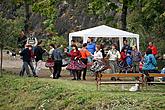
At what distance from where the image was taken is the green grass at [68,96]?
16.8m

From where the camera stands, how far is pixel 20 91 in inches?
852

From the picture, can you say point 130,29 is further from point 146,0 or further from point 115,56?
point 115,56

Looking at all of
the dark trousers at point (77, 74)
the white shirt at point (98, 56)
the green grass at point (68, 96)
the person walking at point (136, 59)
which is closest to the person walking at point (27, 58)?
the green grass at point (68, 96)

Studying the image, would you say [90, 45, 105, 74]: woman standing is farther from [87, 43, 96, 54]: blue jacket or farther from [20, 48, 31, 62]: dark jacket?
[20, 48, 31, 62]: dark jacket

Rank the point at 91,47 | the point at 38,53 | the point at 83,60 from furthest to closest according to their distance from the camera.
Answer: the point at 91,47 → the point at 38,53 → the point at 83,60

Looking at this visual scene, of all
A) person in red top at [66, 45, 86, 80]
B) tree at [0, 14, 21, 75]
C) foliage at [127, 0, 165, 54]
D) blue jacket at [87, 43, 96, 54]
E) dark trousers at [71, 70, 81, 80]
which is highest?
foliage at [127, 0, 165, 54]

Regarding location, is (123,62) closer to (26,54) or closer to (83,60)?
(83,60)

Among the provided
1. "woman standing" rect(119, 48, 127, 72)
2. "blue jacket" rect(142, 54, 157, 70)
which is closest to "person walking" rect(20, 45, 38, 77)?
"woman standing" rect(119, 48, 127, 72)

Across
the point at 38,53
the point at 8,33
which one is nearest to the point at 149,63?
the point at 38,53

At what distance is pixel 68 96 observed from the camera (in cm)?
1891

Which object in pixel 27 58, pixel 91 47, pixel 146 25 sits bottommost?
pixel 27 58

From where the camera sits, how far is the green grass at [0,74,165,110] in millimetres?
16828

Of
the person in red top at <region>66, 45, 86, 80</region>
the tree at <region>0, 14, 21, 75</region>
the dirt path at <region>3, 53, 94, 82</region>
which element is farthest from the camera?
the dirt path at <region>3, 53, 94, 82</region>

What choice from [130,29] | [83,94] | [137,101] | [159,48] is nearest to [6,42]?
[83,94]
